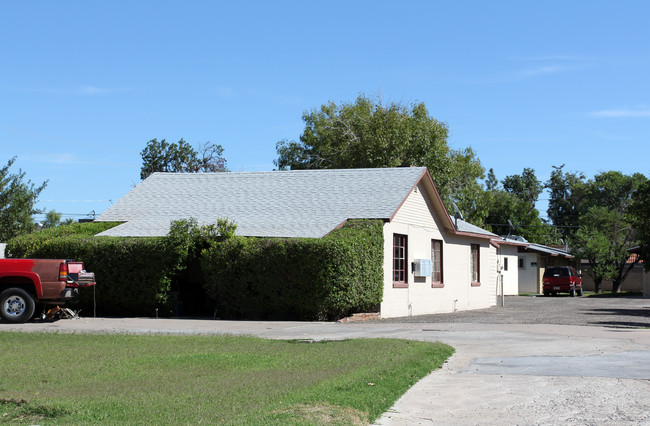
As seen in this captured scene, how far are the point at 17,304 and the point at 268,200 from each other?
9.23 metres

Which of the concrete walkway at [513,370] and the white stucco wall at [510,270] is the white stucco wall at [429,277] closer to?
the concrete walkway at [513,370]

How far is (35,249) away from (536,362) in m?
17.0

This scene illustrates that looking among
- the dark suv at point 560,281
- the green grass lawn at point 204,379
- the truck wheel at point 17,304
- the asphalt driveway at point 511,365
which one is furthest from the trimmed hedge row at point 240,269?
the dark suv at point 560,281

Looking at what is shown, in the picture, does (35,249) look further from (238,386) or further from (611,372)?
(611,372)

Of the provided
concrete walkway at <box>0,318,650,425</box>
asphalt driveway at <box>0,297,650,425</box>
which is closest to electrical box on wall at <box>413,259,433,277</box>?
asphalt driveway at <box>0,297,650,425</box>

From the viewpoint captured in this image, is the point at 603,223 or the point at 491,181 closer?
the point at 603,223

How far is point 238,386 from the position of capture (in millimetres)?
8961

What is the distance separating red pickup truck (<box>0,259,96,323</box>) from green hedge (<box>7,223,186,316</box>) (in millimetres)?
2619

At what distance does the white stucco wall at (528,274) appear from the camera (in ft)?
174

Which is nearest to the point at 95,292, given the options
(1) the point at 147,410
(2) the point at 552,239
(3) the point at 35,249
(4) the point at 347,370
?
(3) the point at 35,249

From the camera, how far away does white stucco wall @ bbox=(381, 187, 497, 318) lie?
2327cm

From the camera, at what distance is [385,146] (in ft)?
145

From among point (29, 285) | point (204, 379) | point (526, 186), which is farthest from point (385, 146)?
point (526, 186)

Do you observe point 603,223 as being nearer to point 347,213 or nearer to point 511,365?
point 347,213
